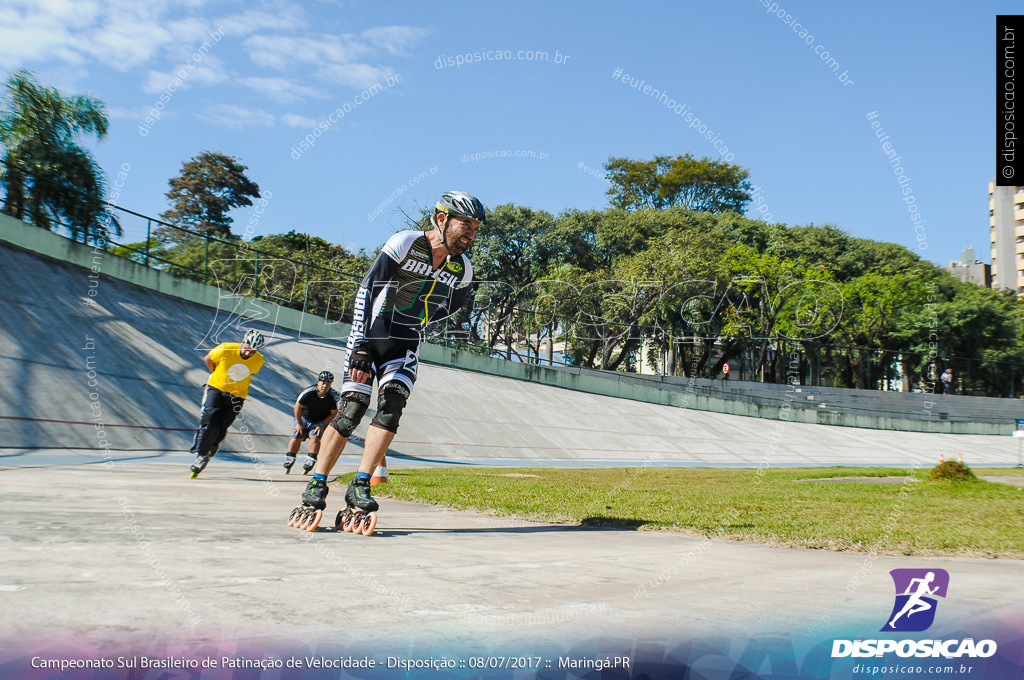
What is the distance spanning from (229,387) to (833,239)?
5959 cm

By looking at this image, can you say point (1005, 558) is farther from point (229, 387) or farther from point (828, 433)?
point (828, 433)

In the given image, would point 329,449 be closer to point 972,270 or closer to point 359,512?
point 359,512

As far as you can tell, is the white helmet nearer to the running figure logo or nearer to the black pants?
the black pants

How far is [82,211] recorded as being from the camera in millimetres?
19891

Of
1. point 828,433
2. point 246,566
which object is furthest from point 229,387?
point 828,433

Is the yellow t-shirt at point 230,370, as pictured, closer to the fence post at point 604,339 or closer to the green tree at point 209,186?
the fence post at point 604,339

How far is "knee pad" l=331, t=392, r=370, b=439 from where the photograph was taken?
15.6ft

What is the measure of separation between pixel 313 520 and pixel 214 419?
5.46 m

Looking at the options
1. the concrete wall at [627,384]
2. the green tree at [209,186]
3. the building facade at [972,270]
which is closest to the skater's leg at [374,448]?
the concrete wall at [627,384]

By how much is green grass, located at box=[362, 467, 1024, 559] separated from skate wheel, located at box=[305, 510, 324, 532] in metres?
2.15

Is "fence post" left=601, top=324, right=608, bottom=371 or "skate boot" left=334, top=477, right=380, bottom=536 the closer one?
"skate boot" left=334, top=477, right=380, bottom=536

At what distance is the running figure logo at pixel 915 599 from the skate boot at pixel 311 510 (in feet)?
10.2

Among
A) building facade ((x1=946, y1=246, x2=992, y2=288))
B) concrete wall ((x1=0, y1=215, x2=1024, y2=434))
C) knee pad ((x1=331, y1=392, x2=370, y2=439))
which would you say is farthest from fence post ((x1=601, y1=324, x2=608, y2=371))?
building facade ((x1=946, y1=246, x2=992, y2=288))

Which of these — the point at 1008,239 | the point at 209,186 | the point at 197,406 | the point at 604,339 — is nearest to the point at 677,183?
the point at 604,339
